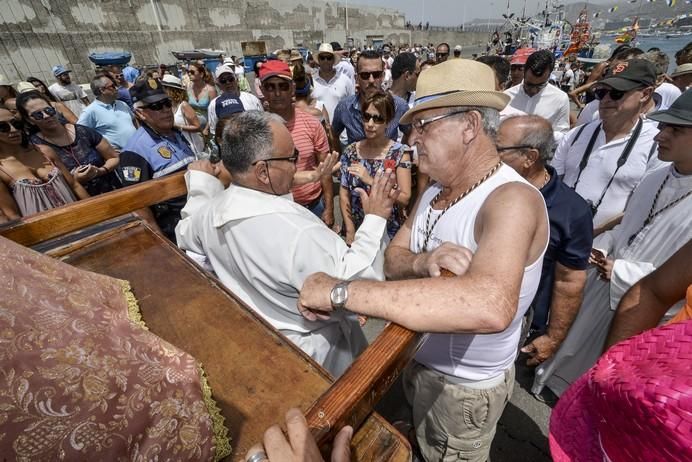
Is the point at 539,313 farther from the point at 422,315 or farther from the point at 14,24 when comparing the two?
the point at 14,24

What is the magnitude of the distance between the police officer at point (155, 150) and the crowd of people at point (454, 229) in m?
0.02

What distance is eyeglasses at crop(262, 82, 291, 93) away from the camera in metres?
3.69

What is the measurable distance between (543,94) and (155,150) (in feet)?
15.7

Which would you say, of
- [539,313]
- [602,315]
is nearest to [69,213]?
Answer: [539,313]

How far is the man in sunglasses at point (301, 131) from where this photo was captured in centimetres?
349

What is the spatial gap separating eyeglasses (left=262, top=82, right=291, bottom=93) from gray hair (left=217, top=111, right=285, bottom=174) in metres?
2.26

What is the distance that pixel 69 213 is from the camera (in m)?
1.58

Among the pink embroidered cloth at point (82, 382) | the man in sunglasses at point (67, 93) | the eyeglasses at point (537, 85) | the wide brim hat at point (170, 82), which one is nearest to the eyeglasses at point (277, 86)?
the wide brim hat at point (170, 82)

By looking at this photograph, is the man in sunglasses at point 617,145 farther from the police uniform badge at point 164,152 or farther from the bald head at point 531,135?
the police uniform badge at point 164,152

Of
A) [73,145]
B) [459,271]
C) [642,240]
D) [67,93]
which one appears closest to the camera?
[459,271]

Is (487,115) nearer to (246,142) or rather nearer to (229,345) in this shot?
(246,142)

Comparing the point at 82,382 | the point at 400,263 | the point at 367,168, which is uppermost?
the point at 82,382

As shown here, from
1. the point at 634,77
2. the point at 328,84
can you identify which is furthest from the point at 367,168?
the point at 328,84

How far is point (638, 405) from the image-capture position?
2.02ft
